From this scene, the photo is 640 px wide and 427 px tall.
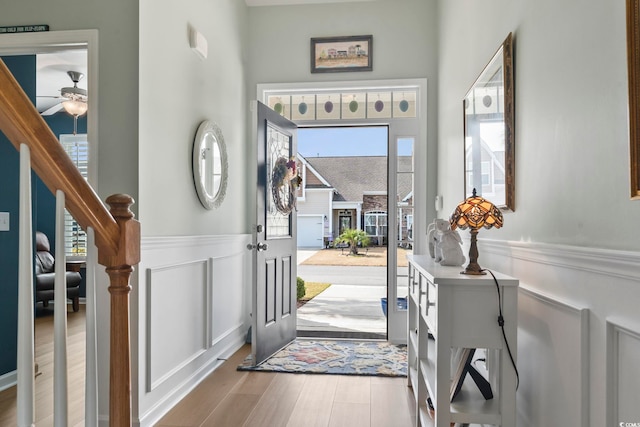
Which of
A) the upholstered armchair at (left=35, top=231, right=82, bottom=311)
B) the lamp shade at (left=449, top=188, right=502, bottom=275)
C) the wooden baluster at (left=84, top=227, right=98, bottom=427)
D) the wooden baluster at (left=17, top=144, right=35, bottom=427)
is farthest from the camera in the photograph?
the upholstered armchair at (left=35, top=231, right=82, bottom=311)

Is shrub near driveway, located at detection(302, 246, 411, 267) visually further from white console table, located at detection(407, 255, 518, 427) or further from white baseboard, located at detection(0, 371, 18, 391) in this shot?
white console table, located at detection(407, 255, 518, 427)

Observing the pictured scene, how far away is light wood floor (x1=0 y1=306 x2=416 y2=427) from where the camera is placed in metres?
2.45

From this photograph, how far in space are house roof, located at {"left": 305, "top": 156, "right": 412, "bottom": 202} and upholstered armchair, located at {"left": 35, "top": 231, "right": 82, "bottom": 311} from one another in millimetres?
13327

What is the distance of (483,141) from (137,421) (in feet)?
7.95

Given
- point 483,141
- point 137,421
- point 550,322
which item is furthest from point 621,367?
point 137,421

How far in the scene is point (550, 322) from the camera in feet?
5.10

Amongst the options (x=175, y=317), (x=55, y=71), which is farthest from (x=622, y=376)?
(x=55, y=71)

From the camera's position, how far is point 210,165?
3.30m

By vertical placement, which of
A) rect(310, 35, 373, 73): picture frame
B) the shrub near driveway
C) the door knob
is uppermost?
rect(310, 35, 373, 73): picture frame

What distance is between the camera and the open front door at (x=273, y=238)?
349cm

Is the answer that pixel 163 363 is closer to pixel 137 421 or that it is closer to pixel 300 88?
pixel 137 421

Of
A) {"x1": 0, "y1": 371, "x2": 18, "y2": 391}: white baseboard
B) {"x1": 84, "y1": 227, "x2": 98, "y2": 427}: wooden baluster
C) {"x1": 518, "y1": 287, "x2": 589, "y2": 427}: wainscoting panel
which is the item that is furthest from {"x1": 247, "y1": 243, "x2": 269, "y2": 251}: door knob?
{"x1": 84, "y1": 227, "x2": 98, "y2": 427}: wooden baluster

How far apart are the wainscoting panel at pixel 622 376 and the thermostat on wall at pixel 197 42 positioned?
2857 millimetres

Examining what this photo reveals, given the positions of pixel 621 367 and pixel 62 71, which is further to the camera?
pixel 62 71
